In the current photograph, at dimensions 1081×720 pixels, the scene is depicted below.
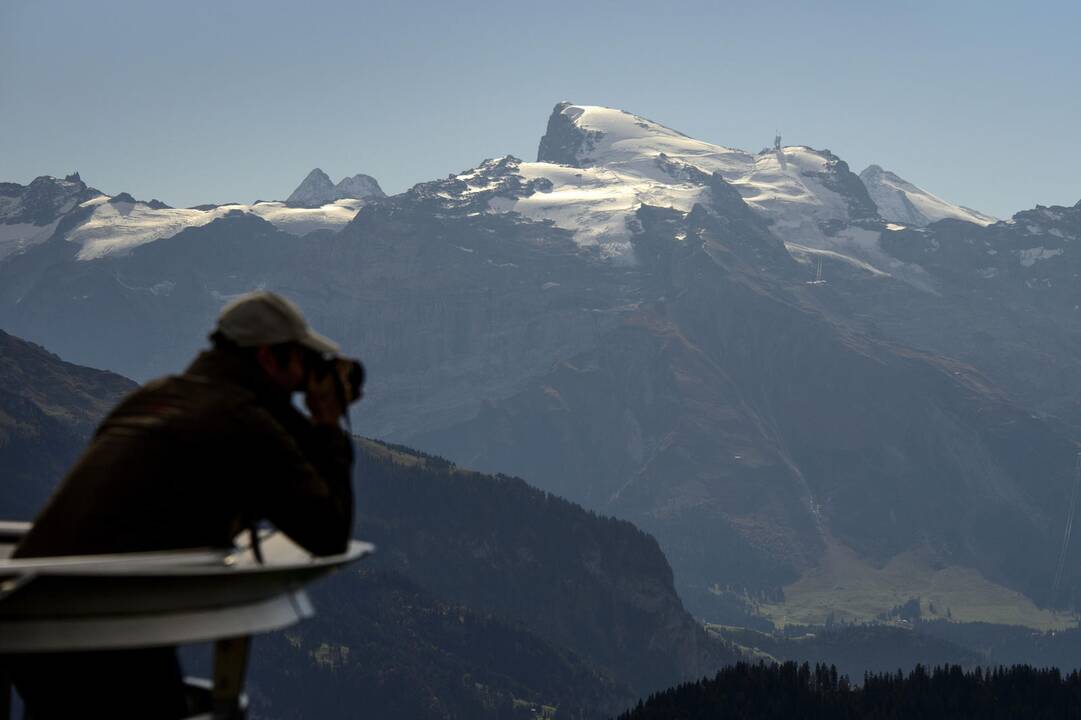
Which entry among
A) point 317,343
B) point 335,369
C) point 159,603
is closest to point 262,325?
point 317,343

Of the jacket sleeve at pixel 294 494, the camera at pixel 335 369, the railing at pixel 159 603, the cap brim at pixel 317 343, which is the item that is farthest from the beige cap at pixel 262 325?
the railing at pixel 159 603

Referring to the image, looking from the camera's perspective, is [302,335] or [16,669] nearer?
[16,669]

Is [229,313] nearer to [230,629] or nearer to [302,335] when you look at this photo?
[302,335]

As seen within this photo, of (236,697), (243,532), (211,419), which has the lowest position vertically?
(236,697)

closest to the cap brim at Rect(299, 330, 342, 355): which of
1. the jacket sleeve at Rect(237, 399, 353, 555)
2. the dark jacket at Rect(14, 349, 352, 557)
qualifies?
the dark jacket at Rect(14, 349, 352, 557)

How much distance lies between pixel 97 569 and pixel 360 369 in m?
3.18

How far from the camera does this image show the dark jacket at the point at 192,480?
11609 mm

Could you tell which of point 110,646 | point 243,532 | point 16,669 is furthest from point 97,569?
point 243,532

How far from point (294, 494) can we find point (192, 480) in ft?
2.32

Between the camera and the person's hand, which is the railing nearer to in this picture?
the person's hand

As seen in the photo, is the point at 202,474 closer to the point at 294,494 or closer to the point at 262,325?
the point at 294,494

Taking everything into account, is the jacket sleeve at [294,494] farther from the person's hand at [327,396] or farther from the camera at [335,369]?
the camera at [335,369]

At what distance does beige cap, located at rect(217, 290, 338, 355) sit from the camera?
12.8 m

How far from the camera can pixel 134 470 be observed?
11.7m
